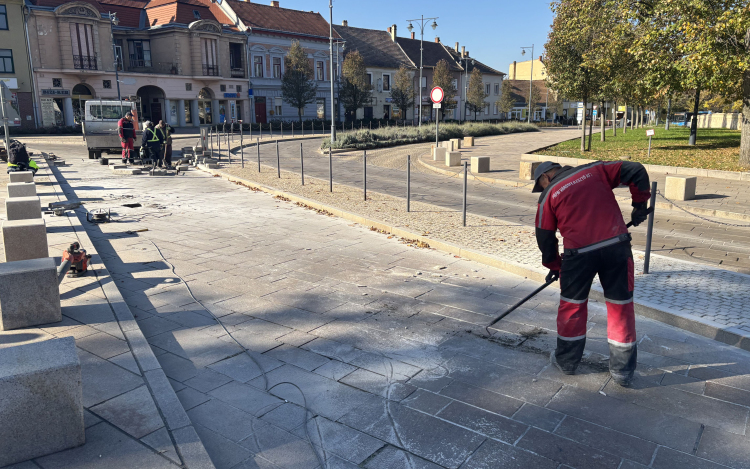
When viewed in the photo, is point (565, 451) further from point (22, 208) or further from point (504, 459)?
point (22, 208)

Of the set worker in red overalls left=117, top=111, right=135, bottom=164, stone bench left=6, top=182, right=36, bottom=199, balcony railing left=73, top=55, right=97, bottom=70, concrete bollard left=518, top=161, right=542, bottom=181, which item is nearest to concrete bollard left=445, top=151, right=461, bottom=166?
concrete bollard left=518, top=161, right=542, bottom=181

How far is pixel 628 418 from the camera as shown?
3.91 meters

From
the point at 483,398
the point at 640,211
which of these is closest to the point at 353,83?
the point at 640,211

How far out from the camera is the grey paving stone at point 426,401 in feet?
13.1

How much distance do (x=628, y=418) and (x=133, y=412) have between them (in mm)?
3325

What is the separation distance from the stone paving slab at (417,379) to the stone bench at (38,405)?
2.68ft

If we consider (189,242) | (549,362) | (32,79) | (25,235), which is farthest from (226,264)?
(32,79)

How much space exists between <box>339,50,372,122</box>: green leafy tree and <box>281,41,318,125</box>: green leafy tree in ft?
12.6

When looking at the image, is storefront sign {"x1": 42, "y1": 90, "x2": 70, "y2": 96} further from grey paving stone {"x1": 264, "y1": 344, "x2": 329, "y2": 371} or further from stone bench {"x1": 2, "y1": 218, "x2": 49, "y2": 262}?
grey paving stone {"x1": 264, "y1": 344, "x2": 329, "y2": 371}

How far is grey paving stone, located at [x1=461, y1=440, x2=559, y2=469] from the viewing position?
11.0 ft

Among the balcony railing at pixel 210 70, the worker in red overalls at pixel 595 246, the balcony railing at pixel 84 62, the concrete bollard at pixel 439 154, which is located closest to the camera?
the worker in red overalls at pixel 595 246

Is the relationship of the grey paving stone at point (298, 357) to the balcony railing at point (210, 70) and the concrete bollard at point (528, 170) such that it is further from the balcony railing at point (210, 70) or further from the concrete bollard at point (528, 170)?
the balcony railing at point (210, 70)

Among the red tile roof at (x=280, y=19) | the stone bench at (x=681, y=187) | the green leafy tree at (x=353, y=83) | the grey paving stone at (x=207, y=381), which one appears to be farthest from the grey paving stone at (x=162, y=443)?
the red tile roof at (x=280, y=19)

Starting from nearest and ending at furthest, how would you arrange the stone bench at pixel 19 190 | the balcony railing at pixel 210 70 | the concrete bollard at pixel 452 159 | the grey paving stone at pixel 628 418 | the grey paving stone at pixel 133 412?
the grey paving stone at pixel 133 412
the grey paving stone at pixel 628 418
the stone bench at pixel 19 190
the concrete bollard at pixel 452 159
the balcony railing at pixel 210 70
